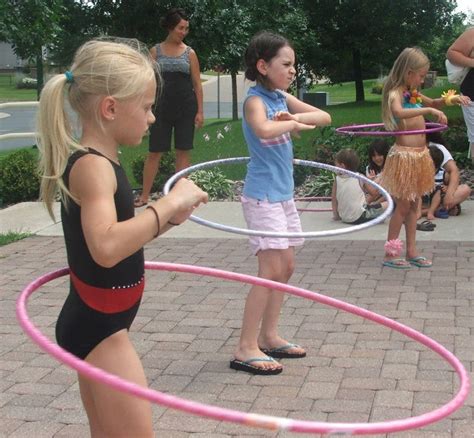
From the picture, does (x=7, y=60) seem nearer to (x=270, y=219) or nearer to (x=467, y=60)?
(x=467, y=60)

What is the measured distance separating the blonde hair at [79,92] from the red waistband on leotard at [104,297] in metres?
0.30

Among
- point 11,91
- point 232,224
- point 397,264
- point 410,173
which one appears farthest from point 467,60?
point 11,91

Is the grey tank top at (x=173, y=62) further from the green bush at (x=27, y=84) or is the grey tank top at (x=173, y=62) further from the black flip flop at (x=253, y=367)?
the green bush at (x=27, y=84)

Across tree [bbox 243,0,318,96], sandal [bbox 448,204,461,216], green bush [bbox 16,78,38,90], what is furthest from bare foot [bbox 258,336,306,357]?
green bush [bbox 16,78,38,90]

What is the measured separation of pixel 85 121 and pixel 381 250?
524 cm

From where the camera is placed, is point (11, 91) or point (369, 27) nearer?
point (369, 27)

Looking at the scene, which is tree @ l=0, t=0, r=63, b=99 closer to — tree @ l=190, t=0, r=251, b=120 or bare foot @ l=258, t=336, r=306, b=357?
tree @ l=190, t=0, r=251, b=120

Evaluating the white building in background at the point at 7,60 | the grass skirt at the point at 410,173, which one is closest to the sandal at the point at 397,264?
the grass skirt at the point at 410,173

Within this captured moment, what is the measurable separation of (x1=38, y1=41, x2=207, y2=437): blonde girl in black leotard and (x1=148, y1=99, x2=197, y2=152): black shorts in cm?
679

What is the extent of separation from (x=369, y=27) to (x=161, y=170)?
26.1 meters

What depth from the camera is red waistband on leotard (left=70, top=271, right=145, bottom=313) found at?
9.48ft

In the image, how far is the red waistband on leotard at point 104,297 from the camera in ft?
9.48

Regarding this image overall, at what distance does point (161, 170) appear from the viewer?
11398 mm

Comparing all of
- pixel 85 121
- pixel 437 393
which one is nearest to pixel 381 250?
pixel 437 393
